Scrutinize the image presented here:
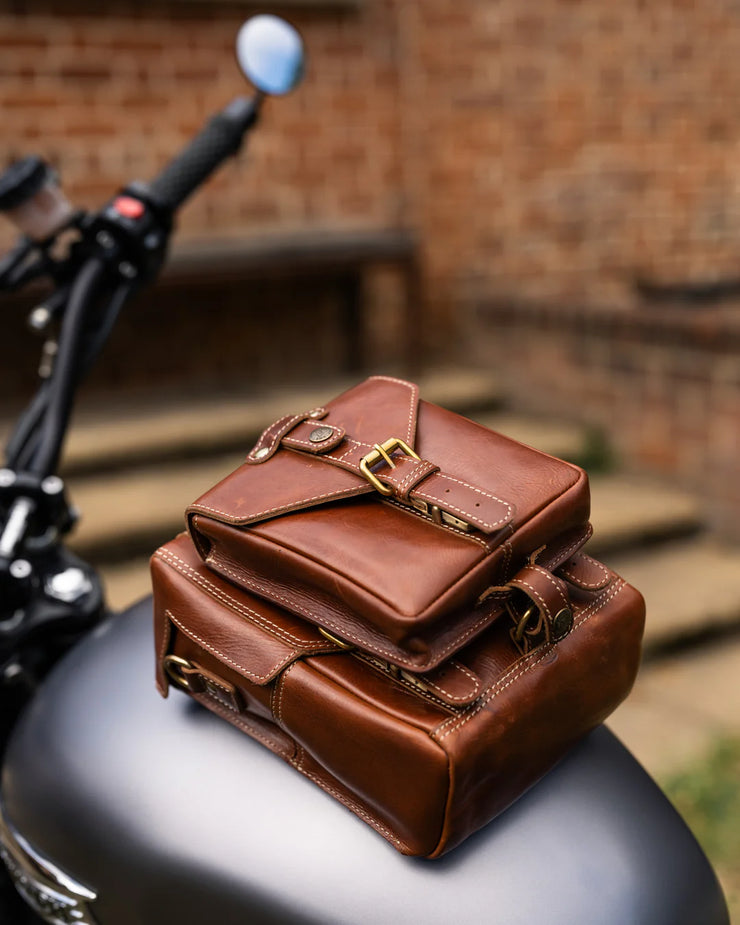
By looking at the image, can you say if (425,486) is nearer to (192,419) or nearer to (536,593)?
(536,593)

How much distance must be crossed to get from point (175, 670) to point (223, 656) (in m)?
0.10

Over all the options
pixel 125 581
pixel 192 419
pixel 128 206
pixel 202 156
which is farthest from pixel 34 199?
pixel 192 419

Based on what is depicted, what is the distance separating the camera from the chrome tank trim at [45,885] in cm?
88

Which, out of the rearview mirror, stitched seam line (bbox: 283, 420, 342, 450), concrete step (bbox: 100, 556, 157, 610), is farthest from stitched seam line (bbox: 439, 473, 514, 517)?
concrete step (bbox: 100, 556, 157, 610)

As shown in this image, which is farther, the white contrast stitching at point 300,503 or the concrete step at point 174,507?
the concrete step at point 174,507

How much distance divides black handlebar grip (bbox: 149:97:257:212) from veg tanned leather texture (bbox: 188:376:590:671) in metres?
0.57

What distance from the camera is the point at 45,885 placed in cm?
92

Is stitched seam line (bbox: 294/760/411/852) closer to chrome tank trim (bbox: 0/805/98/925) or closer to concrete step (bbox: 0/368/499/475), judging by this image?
chrome tank trim (bbox: 0/805/98/925)

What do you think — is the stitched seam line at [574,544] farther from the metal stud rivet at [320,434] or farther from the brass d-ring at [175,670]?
the brass d-ring at [175,670]

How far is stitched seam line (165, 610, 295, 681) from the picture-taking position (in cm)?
78

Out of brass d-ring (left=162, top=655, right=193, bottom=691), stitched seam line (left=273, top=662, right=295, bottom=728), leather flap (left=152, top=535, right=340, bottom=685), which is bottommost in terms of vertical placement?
brass d-ring (left=162, top=655, right=193, bottom=691)

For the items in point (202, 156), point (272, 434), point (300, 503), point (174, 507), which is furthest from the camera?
point (174, 507)

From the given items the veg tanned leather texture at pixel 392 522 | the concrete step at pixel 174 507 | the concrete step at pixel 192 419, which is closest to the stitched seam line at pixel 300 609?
the veg tanned leather texture at pixel 392 522

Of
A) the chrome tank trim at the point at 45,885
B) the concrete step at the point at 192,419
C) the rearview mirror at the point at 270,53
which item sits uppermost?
the rearview mirror at the point at 270,53
